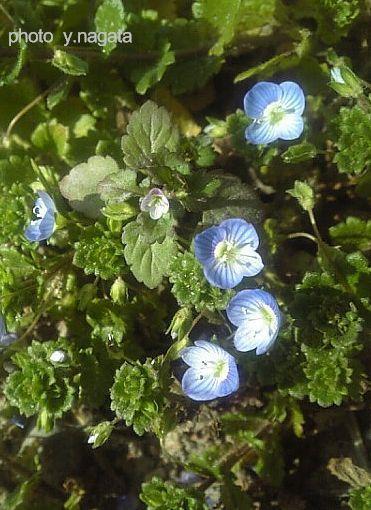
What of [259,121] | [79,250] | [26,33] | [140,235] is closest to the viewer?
[140,235]

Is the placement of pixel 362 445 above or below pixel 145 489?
below

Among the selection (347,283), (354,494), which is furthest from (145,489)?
(347,283)

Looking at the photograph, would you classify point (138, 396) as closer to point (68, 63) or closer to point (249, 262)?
point (249, 262)

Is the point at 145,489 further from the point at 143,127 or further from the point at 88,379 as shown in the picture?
the point at 143,127

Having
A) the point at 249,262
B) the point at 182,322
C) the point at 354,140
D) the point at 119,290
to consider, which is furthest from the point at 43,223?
the point at 354,140

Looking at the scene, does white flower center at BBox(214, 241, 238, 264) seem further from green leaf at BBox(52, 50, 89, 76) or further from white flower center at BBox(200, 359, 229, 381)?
green leaf at BBox(52, 50, 89, 76)

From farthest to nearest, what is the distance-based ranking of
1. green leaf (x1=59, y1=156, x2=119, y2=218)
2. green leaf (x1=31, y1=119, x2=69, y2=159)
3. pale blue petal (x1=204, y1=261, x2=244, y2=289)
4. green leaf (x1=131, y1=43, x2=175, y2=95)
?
green leaf (x1=31, y1=119, x2=69, y2=159) < green leaf (x1=131, y1=43, x2=175, y2=95) < green leaf (x1=59, y1=156, x2=119, y2=218) < pale blue petal (x1=204, y1=261, x2=244, y2=289)

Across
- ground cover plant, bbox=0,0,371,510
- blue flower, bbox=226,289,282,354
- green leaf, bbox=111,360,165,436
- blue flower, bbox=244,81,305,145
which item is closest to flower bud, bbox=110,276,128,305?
ground cover plant, bbox=0,0,371,510
